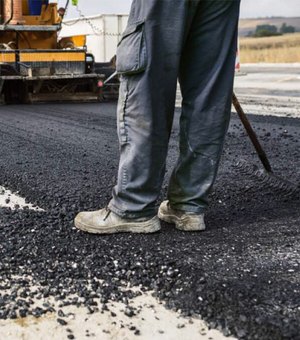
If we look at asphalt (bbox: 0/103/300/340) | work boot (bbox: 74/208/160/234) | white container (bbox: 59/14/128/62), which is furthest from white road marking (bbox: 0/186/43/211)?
white container (bbox: 59/14/128/62)

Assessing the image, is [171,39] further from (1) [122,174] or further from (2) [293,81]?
(2) [293,81]

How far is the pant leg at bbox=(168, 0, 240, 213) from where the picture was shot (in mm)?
2994

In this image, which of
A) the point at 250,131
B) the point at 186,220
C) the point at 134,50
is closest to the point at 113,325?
the point at 186,220

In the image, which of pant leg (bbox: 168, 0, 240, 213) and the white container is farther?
the white container

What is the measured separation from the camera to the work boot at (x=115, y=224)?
301cm

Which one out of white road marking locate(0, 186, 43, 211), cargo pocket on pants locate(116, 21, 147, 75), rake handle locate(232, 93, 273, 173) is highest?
cargo pocket on pants locate(116, 21, 147, 75)

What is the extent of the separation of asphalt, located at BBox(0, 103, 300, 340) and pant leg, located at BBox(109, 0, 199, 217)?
0.23 m

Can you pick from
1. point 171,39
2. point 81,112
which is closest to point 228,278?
point 171,39

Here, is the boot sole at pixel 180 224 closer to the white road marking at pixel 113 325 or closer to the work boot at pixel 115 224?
the work boot at pixel 115 224

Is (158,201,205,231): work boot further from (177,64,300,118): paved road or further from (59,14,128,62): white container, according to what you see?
(59,14,128,62): white container

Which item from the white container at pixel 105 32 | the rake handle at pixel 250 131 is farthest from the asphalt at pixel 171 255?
the white container at pixel 105 32

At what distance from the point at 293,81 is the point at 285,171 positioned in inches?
540

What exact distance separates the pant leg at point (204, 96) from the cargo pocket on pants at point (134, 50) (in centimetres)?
30

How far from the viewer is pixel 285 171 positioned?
470cm
